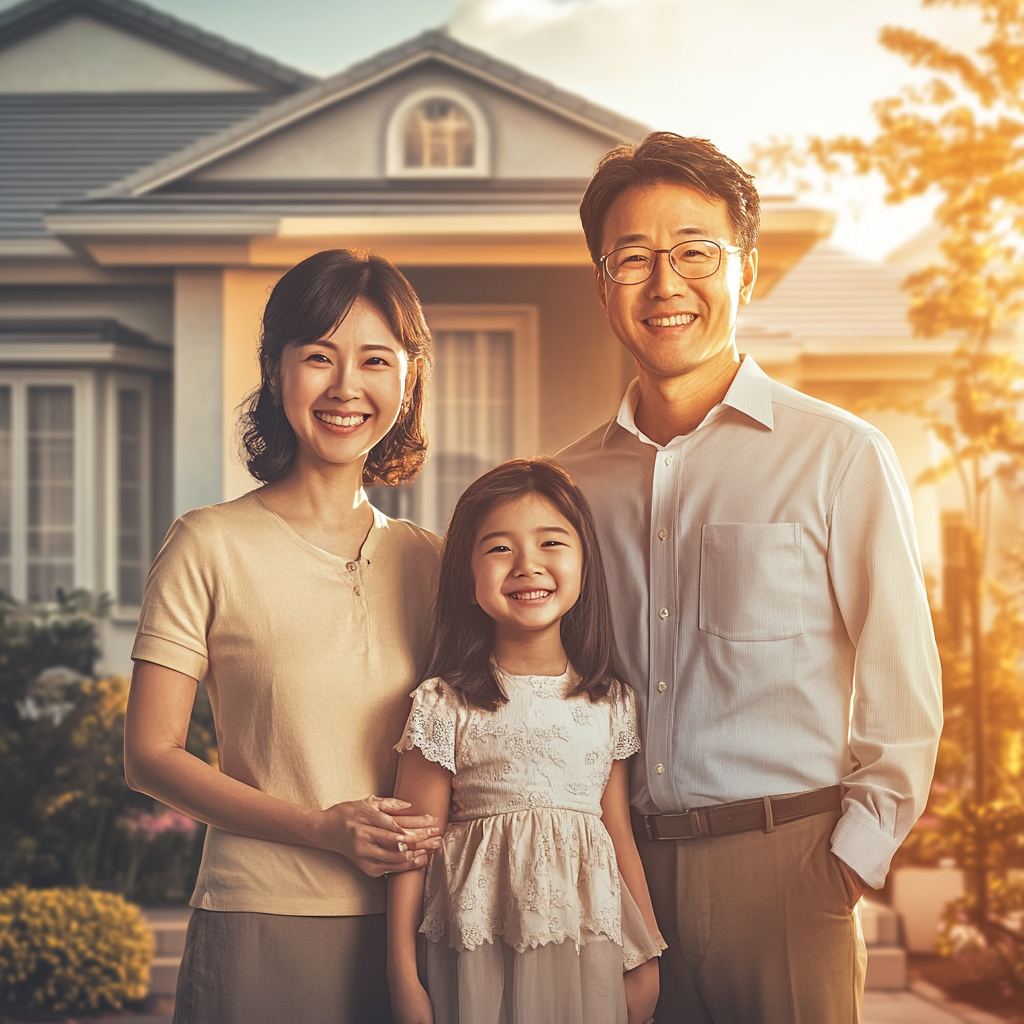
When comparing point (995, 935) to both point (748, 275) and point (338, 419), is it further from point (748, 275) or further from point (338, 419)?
point (338, 419)

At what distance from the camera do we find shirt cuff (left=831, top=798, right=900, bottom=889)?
7.50 feet

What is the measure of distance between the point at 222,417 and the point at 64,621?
6.70 feet

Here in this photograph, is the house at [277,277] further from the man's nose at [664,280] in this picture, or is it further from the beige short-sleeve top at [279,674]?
the beige short-sleeve top at [279,674]

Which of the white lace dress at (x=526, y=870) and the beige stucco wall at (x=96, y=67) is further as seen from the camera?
the beige stucco wall at (x=96, y=67)

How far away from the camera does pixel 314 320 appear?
232 centimetres

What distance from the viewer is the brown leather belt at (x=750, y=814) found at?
7.77ft

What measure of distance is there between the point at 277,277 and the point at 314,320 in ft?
21.6

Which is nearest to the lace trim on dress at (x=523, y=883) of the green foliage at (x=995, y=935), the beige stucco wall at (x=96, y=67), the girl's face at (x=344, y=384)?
the girl's face at (x=344, y=384)

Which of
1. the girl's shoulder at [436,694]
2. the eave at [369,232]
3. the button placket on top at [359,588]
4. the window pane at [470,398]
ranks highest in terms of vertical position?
the eave at [369,232]

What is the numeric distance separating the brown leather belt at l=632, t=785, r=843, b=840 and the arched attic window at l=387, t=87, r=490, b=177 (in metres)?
7.65

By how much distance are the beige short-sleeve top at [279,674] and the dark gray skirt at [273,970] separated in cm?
4

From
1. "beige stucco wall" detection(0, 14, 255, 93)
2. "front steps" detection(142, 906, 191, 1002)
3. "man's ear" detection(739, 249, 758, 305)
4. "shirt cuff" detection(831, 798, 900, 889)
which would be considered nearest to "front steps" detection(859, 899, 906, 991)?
"front steps" detection(142, 906, 191, 1002)

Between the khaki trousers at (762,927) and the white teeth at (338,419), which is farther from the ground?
the white teeth at (338,419)

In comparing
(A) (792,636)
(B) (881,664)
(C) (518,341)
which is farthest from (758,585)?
(C) (518,341)
